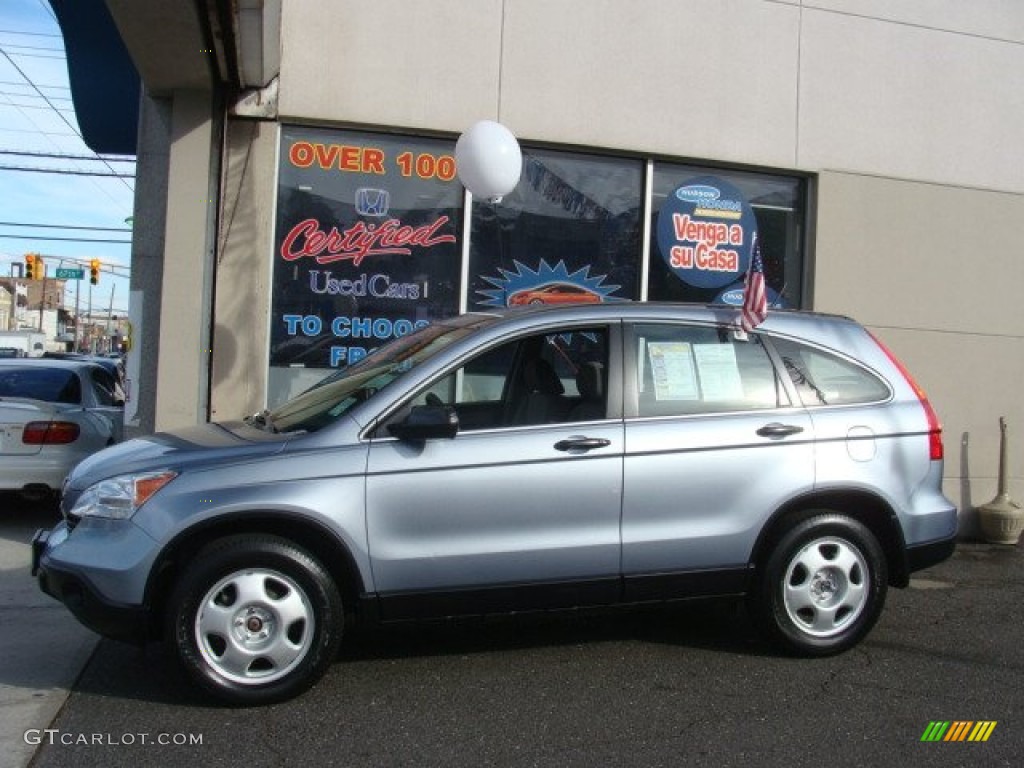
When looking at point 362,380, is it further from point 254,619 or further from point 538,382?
point 254,619

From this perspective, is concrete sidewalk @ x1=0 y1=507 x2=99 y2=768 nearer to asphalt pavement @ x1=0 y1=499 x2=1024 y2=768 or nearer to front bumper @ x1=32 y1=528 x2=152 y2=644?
asphalt pavement @ x1=0 y1=499 x2=1024 y2=768

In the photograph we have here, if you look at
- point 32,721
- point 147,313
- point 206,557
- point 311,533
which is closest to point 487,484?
point 311,533

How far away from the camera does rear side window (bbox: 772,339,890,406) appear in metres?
5.09

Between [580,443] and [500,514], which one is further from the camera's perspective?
[580,443]

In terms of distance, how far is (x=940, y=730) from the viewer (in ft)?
13.7

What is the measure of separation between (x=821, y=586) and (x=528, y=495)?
1.64 m

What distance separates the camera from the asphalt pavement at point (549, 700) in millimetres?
3883

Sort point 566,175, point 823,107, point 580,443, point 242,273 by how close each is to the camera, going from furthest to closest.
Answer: point 823,107, point 566,175, point 242,273, point 580,443

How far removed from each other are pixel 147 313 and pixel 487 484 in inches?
197

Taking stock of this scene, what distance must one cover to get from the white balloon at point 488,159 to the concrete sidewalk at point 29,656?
163 inches

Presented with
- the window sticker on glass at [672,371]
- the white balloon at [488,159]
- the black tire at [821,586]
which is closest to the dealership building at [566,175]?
the white balloon at [488,159]

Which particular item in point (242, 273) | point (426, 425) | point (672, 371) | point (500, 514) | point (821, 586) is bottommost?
point (821, 586)

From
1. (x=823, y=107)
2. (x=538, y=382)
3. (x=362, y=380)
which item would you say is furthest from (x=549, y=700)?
(x=823, y=107)

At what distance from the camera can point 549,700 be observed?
4.41 metres
